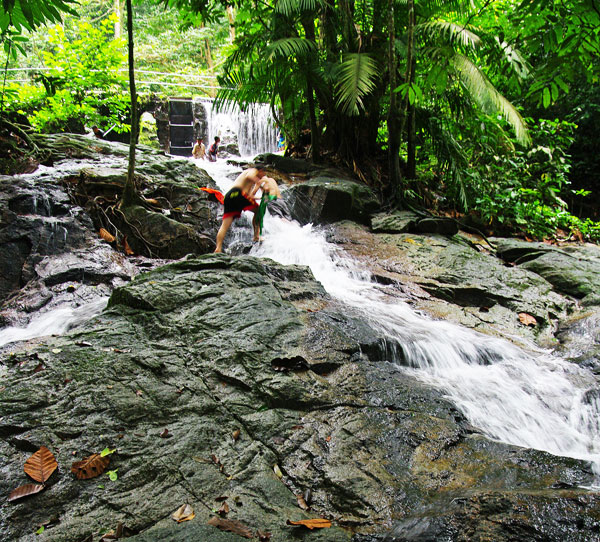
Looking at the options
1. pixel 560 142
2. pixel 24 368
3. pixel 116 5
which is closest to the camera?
pixel 24 368

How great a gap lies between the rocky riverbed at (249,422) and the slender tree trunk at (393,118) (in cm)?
425

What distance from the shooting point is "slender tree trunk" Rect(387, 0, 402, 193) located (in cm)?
758

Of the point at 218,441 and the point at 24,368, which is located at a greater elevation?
the point at 24,368

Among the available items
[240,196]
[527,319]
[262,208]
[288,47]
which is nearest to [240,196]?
[240,196]

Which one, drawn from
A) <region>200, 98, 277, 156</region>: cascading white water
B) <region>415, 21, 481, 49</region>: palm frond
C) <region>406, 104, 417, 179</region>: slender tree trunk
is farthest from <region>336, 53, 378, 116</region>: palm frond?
<region>200, 98, 277, 156</region>: cascading white water

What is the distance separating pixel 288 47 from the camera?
734cm

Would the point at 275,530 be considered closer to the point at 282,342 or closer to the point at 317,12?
the point at 282,342

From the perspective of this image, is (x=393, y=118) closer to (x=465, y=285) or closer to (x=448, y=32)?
(x=448, y=32)

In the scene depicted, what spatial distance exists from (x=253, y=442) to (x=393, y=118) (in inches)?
285

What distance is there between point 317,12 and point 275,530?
9.78 meters

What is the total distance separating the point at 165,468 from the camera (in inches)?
82.2

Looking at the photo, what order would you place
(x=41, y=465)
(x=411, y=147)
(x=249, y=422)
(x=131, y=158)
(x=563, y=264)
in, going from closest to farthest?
(x=41, y=465), (x=249, y=422), (x=131, y=158), (x=563, y=264), (x=411, y=147)

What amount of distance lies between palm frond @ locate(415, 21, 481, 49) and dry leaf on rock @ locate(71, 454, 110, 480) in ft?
27.0

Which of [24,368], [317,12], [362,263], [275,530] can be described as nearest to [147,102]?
[317,12]
